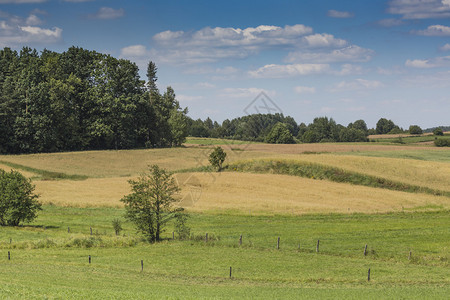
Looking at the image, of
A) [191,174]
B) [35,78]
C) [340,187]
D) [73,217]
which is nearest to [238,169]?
[191,174]

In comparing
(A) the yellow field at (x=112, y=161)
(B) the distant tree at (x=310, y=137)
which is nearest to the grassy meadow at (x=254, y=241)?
(A) the yellow field at (x=112, y=161)

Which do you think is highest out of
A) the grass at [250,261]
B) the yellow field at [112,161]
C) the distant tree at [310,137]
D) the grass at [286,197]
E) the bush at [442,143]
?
the distant tree at [310,137]

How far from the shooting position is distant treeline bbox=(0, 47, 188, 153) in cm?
10788

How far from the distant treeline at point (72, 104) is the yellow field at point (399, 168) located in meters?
53.8

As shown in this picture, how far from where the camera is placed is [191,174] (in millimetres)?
84750

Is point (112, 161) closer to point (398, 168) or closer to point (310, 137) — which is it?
point (398, 168)

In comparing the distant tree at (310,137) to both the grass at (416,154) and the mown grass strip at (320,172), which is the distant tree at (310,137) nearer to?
the grass at (416,154)

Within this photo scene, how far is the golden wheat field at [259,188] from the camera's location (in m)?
59.8

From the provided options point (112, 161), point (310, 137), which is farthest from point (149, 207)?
point (310, 137)

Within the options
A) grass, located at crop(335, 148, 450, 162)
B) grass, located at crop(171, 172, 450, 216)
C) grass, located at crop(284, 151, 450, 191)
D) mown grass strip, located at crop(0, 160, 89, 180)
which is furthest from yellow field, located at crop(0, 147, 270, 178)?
grass, located at crop(335, 148, 450, 162)

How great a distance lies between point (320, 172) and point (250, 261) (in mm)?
46982

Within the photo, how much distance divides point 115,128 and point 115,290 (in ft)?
337

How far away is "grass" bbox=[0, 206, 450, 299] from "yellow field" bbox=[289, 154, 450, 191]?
19434 millimetres

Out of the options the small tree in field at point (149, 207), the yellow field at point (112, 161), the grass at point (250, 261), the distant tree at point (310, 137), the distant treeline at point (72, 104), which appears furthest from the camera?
the distant tree at point (310, 137)
